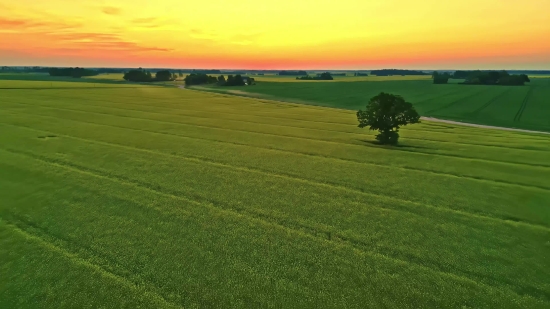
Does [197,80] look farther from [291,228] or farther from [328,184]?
[291,228]

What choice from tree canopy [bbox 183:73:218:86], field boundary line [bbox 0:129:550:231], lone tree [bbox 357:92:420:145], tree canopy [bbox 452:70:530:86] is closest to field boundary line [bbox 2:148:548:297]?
field boundary line [bbox 0:129:550:231]

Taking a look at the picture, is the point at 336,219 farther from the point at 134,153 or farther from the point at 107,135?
the point at 107,135

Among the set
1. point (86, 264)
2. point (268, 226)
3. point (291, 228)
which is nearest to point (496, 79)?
point (291, 228)

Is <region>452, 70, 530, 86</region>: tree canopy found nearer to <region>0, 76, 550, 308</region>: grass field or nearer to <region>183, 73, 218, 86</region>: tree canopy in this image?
<region>183, 73, 218, 86</region>: tree canopy

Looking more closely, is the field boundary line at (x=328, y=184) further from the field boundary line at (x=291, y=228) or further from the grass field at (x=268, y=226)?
the field boundary line at (x=291, y=228)

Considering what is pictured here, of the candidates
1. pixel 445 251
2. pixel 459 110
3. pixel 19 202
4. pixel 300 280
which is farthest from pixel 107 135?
pixel 459 110

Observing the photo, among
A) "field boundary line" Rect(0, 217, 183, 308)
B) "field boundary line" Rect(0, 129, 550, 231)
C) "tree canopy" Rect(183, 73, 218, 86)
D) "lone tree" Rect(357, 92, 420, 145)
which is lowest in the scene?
"field boundary line" Rect(0, 217, 183, 308)
